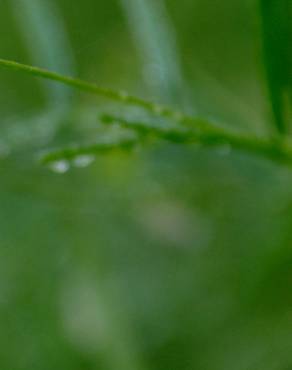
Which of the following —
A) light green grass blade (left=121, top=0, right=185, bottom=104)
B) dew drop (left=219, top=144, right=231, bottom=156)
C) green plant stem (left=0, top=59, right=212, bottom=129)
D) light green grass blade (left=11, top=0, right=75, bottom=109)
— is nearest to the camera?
green plant stem (left=0, top=59, right=212, bottom=129)

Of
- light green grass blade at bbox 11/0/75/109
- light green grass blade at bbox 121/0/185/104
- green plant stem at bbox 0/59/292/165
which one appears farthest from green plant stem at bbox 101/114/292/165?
light green grass blade at bbox 11/0/75/109

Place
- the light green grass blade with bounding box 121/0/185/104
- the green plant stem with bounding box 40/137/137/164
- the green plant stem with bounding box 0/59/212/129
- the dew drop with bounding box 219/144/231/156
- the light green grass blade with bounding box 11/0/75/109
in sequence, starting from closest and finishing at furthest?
the green plant stem with bounding box 0/59/212/129 → the green plant stem with bounding box 40/137/137/164 → the dew drop with bounding box 219/144/231/156 → the light green grass blade with bounding box 121/0/185/104 → the light green grass blade with bounding box 11/0/75/109

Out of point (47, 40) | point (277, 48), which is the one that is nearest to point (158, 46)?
point (47, 40)

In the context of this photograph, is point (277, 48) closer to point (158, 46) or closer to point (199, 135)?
point (199, 135)

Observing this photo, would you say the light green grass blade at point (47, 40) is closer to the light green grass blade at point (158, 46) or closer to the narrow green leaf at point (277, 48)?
the light green grass blade at point (158, 46)

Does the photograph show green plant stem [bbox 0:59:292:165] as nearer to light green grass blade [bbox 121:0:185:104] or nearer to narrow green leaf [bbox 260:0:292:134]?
narrow green leaf [bbox 260:0:292:134]

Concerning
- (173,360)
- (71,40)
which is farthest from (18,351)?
(71,40)

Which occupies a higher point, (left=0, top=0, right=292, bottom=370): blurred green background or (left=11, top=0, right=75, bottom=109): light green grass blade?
(left=11, top=0, right=75, bottom=109): light green grass blade

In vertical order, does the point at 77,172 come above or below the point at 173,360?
above

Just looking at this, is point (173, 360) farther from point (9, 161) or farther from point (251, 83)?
point (251, 83)
